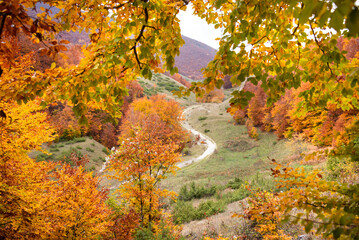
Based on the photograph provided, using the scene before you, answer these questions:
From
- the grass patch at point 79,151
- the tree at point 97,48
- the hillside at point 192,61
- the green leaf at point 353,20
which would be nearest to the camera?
the green leaf at point 353,20

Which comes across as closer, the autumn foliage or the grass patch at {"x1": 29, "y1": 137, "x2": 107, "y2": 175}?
the autumn foliage

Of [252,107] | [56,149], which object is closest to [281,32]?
[56,149]

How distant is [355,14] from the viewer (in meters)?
0.74

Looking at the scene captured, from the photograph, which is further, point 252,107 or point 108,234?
point 252,107

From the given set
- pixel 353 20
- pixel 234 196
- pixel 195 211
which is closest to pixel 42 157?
pixel 195 211

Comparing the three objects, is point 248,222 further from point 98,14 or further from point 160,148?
point 98,14

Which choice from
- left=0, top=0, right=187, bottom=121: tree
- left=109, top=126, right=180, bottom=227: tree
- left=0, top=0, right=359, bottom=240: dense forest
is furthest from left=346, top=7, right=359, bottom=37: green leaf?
left=109, top=126, right=180, bottom=227: tree

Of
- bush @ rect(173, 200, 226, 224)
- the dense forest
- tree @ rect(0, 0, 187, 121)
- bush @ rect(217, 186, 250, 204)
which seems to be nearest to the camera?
the dense forest

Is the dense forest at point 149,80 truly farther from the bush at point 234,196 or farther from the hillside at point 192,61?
the hillside at point 192,61

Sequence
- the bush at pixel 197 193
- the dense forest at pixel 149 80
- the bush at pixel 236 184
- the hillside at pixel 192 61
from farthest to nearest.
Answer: the hillside at pixel 192 61 → the bush at pixel 236 184 → the bush at pixel 197 193 → the dense forest at pixel 149 80

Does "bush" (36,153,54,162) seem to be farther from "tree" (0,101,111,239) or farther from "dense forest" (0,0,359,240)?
"tree" (0,101,111,239)

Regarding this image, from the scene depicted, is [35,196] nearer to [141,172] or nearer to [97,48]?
[141,172]

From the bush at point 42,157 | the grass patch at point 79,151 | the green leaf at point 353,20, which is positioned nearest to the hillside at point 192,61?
the grass patch at point 79,151

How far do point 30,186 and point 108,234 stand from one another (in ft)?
8.42
